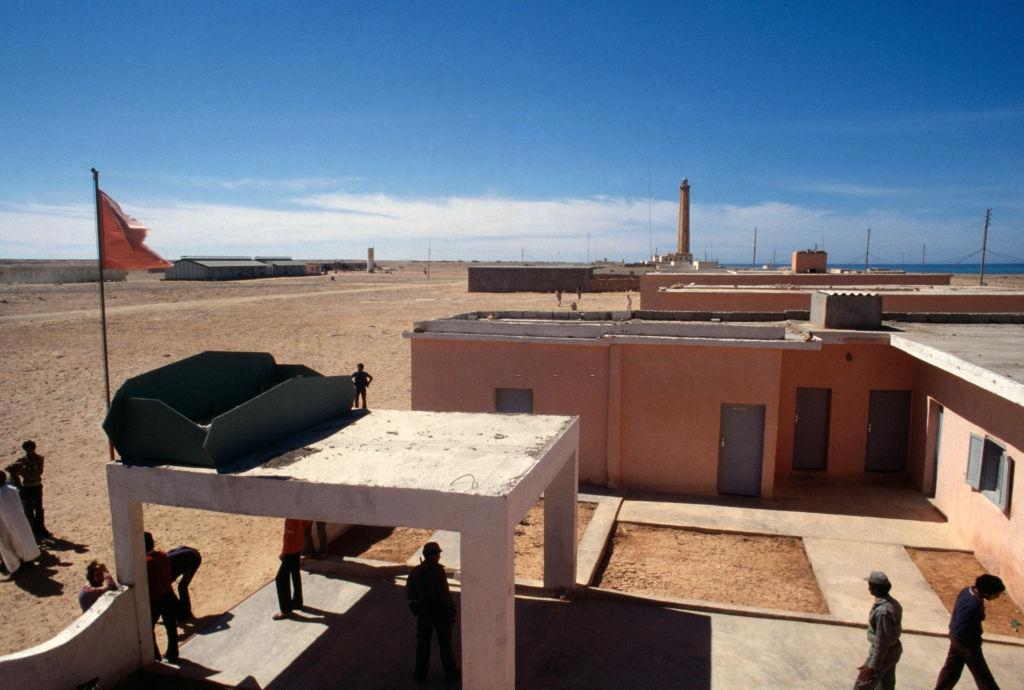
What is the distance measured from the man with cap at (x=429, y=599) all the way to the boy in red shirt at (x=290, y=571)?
1.82 metres

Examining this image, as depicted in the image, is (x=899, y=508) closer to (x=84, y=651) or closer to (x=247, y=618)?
(x=247, y=618)

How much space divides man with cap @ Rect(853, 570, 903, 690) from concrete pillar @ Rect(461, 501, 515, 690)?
9.34 ft

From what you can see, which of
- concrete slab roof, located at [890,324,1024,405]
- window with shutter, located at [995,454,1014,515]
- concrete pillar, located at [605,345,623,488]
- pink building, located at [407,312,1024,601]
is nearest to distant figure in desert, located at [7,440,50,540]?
pink building, located at [407,312,1024,601]

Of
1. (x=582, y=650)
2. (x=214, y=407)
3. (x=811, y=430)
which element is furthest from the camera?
(x=811, y=430)

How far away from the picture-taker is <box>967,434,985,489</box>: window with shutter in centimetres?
939

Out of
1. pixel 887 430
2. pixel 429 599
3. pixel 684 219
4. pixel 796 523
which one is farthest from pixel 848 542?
pixel 684 219

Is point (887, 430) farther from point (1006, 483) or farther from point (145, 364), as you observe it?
point (145, 364)

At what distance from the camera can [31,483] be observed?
990 centimetres

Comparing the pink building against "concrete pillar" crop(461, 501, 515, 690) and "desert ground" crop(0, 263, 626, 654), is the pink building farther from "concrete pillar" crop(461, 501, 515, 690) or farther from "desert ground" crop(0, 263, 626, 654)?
"concrete pillar" crop(461, 501, 515, 690)

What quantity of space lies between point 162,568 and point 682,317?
38.6 ft

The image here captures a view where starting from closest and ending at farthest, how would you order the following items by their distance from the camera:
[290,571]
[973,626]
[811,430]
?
[973,626]
[290,571]
[811,430]

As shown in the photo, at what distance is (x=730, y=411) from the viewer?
1196 cm

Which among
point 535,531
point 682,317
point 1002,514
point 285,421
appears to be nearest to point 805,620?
point 1002,514

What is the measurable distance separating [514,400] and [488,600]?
766 cm
